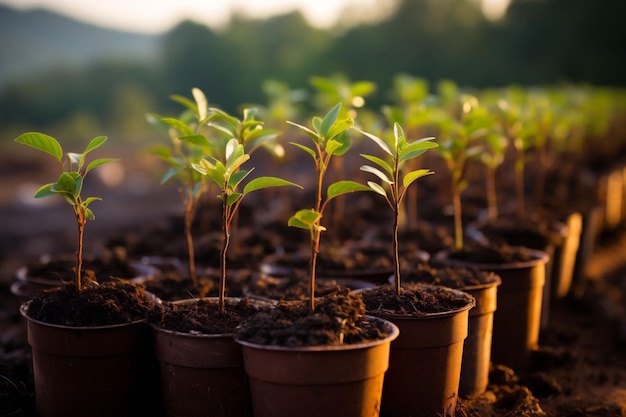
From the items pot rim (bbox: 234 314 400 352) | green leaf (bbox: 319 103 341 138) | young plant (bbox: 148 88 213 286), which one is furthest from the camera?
young plant (bbox: 148 88 213 286)

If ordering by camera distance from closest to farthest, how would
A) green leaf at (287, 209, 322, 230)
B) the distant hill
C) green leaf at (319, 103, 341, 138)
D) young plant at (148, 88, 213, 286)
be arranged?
green leaf at (287, 209, 322, 230), green leaf at (319, 103, 341, 138), young plant at (148, 88, 213, 286), the distant hill

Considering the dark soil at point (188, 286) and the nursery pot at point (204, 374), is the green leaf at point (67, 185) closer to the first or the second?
the nursery pot at point (204, 374)

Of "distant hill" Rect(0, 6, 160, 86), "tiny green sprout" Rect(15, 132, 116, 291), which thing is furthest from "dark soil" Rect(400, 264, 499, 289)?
"distant hill" Rect(0, 6, 160, 86)

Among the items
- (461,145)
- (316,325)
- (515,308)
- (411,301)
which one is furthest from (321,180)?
(515,308)

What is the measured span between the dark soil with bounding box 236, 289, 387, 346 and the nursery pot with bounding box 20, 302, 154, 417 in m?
0.52

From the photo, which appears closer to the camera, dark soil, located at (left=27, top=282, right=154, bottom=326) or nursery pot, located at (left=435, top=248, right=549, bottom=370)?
dark soil, located at (left=27, top=282, right=154, bottom=326)

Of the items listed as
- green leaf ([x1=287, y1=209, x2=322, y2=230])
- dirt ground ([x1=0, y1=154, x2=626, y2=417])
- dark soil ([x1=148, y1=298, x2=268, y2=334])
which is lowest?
dirt ground ([x1=0, y1=154, x2=626, y2=417])

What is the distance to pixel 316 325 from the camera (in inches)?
90.7

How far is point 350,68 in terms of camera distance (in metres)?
29.8

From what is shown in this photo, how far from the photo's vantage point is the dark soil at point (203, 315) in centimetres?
254

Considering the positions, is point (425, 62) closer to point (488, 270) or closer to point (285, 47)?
point (285, 47)

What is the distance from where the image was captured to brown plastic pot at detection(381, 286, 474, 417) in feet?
8.59

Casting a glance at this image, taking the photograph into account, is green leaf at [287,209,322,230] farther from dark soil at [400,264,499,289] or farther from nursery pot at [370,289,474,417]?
dark soil at [400,264,499,289]

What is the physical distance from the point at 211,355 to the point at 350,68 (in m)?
28.2
